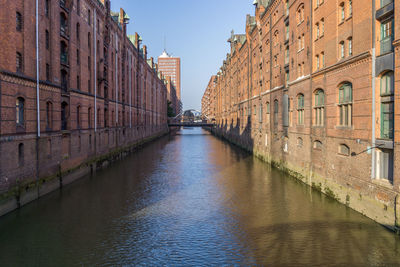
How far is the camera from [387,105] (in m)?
11.8

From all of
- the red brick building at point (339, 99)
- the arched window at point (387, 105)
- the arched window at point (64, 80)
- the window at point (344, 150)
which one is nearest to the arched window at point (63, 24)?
the arched window at point (64, 80)

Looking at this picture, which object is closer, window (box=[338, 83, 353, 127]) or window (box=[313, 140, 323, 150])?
window (box=[338, 83, 353, 127])

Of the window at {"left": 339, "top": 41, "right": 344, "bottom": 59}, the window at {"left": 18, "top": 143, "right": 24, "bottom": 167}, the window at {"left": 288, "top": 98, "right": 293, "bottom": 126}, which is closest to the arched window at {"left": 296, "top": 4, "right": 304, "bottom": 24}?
the window at {"left": 288, "top": 98, "right": 293, "bottom": 126}

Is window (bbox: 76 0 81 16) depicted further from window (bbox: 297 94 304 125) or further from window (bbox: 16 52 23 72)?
window (bbox: 297 94 304 125)

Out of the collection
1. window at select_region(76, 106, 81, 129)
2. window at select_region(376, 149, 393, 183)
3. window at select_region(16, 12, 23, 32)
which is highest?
window at select_region(16, 12, 23, 32)

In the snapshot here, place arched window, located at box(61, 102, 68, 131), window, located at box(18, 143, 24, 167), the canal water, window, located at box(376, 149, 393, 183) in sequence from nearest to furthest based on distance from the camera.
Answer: the canal water, window, located at box(376, 149, 393, 183), window, located at box(18, 143, 24, 167), arched window, located at box(61, 102, 68, 131)

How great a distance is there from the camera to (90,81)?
1082 inches

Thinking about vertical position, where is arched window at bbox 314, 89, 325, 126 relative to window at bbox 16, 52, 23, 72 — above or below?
below

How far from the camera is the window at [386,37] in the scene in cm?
1145

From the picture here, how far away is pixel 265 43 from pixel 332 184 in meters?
20.9

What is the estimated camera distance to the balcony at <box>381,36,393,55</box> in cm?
1137

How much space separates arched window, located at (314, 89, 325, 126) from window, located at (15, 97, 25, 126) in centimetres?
1668

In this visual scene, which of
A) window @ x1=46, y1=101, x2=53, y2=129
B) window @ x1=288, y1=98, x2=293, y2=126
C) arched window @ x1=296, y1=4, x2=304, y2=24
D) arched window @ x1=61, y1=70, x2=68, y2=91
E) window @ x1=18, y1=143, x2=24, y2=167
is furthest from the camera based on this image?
window @ x1=288, y1=98, x2=293, y2=126

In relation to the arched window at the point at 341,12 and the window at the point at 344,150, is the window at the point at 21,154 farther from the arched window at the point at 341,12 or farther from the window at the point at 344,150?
the arched window at the point at 341,12
